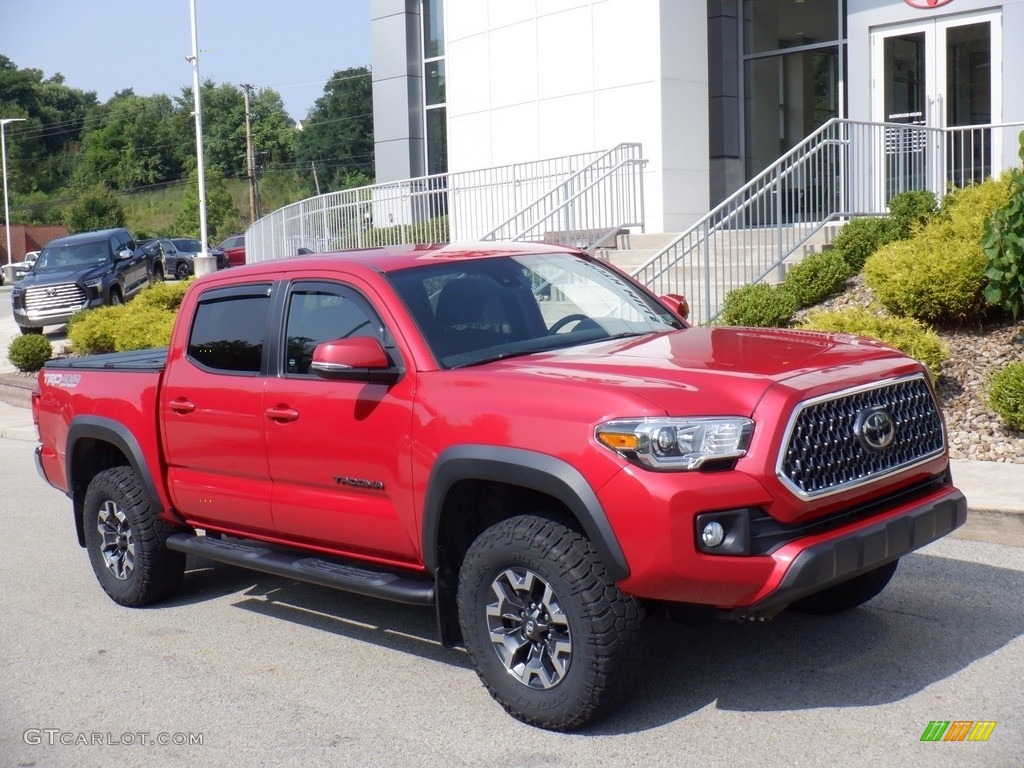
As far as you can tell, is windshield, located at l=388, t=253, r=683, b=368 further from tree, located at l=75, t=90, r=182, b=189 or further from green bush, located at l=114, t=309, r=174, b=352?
tree, located at l=75, t=90, r=182, b=189

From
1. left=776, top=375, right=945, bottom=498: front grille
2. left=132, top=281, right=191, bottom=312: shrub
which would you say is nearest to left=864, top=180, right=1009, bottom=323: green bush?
left=776, top=375, right=945, bottom=498: front grille

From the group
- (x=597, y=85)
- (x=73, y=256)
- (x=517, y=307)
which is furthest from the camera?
(x=73, y=256)

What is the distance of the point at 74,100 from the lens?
10925cm

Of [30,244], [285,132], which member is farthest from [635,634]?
[285,132]

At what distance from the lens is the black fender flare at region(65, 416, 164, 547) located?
254 inches

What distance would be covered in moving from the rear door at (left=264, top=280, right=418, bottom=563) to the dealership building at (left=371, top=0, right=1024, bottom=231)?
13.2 meters

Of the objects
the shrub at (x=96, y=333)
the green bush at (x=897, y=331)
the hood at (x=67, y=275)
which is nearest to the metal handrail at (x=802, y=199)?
the green bush at (x=897, y=331)

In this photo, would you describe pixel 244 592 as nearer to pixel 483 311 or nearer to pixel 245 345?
pixel 245 345

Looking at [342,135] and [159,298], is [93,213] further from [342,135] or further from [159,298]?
[159,298]

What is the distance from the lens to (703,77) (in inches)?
782

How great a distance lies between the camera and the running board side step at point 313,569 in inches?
199

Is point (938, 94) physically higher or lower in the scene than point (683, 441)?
higher

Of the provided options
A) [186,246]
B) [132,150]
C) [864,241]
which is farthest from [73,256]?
[132,150]

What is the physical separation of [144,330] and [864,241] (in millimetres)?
10947
